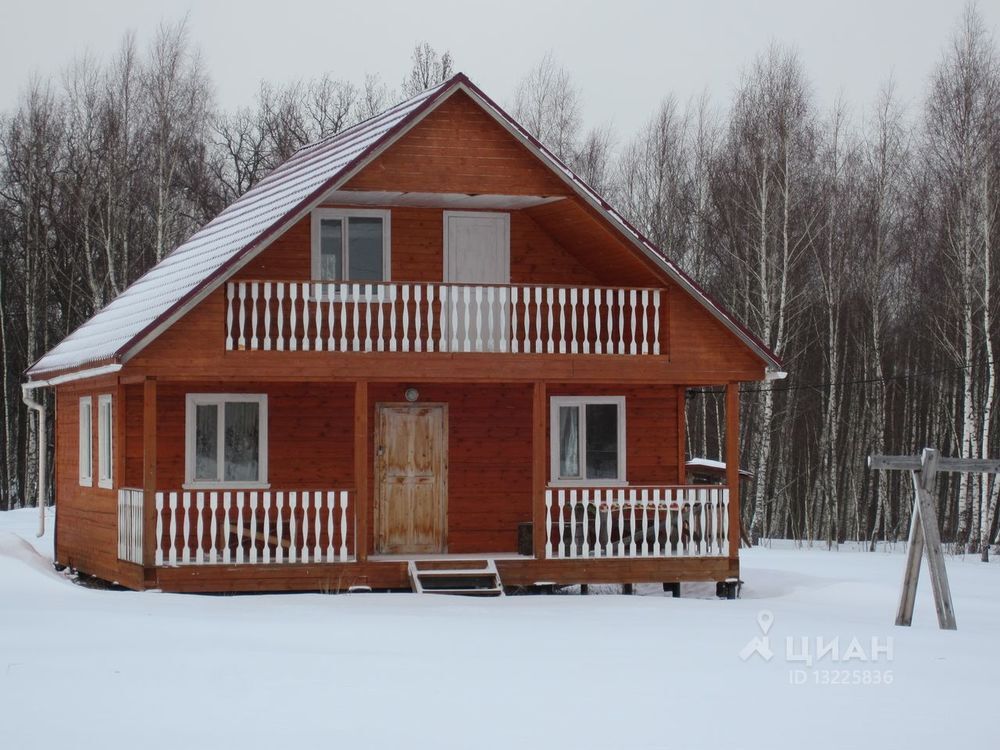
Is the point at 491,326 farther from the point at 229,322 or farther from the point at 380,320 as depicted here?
the point at 229,322

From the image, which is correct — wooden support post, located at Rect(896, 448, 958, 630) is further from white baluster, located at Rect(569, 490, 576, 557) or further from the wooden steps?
the wooden steps

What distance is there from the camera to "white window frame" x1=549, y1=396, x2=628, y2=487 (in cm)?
2100

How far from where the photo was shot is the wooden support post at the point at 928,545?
49.1 feet

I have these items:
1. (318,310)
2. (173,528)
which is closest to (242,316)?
(318,310)

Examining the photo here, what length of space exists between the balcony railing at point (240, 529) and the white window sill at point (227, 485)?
15cm

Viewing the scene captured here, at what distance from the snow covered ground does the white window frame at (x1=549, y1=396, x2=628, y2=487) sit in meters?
4.20

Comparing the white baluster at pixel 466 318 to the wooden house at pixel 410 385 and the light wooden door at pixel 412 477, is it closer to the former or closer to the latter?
the wooden house at pixel 410 385

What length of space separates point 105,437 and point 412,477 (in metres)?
4.18

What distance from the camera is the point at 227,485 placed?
1948 cm

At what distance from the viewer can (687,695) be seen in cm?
1101

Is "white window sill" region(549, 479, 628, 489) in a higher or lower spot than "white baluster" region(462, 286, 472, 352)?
lower

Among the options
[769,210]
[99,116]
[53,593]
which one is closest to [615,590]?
[53,593]

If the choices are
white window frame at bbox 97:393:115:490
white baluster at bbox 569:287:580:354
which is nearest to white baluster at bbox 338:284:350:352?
white baluster at bbox 569:287:580:354

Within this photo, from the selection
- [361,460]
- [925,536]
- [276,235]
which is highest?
[276,235]
